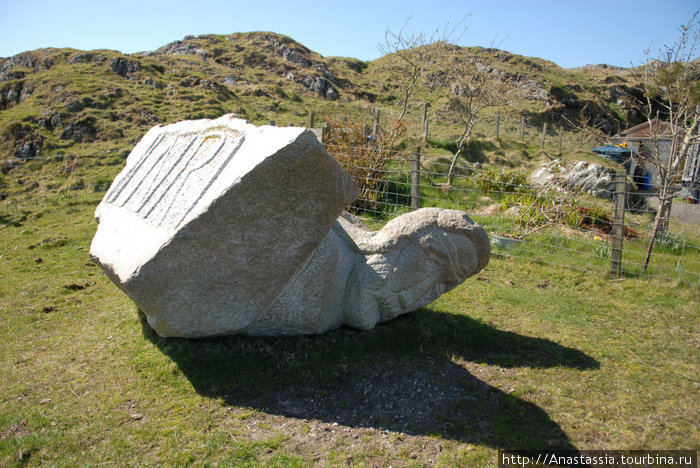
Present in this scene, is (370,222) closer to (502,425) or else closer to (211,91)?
(502,425)

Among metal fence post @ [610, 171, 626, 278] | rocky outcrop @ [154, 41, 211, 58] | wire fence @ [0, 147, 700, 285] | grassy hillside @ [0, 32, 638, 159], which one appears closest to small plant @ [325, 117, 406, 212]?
wire fence @ [0, 147, 700, 285]

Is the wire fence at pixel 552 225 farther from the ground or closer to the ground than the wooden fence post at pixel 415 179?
closer to the ground

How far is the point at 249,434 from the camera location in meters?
3.03

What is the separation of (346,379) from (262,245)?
1.37m

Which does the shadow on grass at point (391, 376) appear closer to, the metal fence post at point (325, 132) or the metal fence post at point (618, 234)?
the metal fence post at point (618, 234)

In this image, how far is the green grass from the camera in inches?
115

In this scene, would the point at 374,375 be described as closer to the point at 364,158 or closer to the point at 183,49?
the point at 364,158

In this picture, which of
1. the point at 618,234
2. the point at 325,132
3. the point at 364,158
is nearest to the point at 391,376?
the point at 618,234

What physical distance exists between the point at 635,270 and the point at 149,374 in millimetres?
6493

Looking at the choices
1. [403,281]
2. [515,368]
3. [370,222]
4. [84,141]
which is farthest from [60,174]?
[515,368]

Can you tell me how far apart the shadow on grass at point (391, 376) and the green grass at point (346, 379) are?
0.05ft

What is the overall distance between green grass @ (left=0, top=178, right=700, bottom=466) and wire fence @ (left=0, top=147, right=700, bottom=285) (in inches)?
49.6

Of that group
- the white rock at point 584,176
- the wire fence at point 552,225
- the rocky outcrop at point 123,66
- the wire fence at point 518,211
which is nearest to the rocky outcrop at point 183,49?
the rocky outcrop at point 123,66

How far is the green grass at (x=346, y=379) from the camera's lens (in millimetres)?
2920
